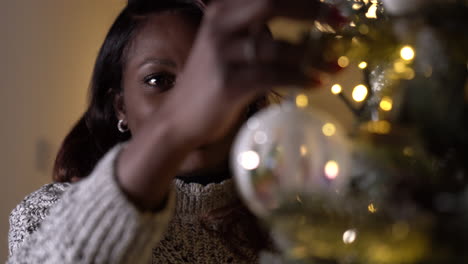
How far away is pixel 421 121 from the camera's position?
1.04ft

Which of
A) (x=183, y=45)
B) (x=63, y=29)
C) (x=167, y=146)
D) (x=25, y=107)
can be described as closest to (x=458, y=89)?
(x=167, y=146)

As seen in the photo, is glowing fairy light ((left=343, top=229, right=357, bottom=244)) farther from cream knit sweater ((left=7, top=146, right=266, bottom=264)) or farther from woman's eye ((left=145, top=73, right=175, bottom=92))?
woman's eye ((left=145, top=73, right=175, bottom=92))

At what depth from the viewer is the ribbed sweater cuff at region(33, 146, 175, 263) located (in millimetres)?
456

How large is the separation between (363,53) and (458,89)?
0.07 m

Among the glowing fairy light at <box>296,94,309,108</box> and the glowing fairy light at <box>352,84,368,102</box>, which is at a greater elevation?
the glowing fairy light at <box>296,94,309,108</box>

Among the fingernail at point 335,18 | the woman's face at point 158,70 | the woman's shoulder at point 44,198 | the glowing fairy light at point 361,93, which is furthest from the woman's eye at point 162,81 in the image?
the fingernail at point 335,18

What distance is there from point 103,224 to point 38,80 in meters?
1.33

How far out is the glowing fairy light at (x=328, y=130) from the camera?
1.07 feet

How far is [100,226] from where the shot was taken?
47cm

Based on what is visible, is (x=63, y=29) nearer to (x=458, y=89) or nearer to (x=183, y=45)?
(x=183, y=45)

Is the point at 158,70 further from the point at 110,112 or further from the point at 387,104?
the point at 387,104

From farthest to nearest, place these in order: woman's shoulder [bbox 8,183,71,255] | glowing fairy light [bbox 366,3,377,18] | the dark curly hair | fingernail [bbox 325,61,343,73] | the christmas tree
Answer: the dark curly hair → woman's shoulder [bbox 8,183,71,255] → glowing fairy light [bbox 366,3,377,18] → fingernail [bbox 325,61,343,73] → the christmas tree

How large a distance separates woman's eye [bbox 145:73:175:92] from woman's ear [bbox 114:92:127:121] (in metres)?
0.17

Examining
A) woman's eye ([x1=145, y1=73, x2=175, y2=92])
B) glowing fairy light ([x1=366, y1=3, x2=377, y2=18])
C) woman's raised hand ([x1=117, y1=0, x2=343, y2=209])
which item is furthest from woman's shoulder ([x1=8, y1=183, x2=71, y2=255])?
glowing fairy light ([x1=366, y1=3, x2=377, y2=18])
